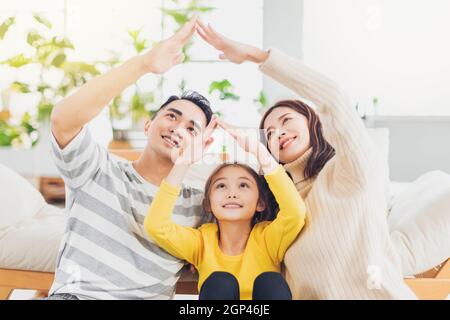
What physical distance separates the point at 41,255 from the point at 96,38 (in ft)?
1.41

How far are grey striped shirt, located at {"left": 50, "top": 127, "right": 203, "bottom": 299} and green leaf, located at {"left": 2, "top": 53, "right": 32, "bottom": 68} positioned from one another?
8.9 inches

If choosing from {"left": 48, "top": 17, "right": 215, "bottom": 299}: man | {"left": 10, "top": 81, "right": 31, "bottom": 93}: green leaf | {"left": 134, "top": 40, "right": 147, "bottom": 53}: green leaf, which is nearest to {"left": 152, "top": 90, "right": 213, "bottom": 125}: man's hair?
{"left": 48, "top": 17, "right": 215, "bottom": 299}: man

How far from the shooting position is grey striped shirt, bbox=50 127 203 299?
3.06 feet

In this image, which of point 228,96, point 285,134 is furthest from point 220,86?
point 285,134

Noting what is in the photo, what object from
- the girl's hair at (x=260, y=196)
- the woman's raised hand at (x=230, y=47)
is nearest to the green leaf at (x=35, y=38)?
the woman's raised hand at (x=230, y=47)

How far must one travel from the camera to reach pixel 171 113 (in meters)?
0.96

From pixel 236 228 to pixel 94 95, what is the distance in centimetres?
33

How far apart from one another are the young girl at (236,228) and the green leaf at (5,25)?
390 mm

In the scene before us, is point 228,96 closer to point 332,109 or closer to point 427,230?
point 332,109

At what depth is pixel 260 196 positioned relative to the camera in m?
0.95

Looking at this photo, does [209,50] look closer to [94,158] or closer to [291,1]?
[291,1]

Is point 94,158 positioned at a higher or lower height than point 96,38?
lower
